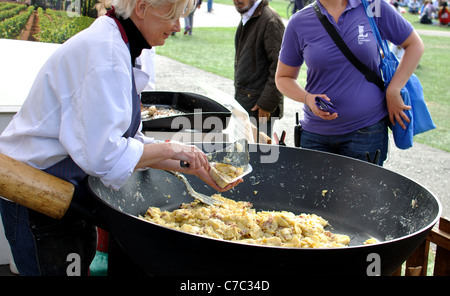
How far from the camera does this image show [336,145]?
2.73 meters

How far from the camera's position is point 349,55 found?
2600mm

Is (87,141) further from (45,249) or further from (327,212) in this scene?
(327,212)

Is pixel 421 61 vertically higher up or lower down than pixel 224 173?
lower down

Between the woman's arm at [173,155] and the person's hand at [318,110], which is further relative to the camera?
the person's hand at [318,110]

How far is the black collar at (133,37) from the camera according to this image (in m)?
1.64

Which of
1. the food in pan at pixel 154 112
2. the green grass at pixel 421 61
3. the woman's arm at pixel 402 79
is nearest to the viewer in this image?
the woman's arm at pixel 402 79

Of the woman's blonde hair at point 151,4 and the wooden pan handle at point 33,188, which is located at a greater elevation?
the woman's blonde hair at point 151,4

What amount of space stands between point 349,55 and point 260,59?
1563 mm

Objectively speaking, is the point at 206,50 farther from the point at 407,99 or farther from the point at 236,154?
the point at 236,154

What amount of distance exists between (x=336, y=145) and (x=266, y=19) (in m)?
1.67

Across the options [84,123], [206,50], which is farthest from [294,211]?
[206,50]

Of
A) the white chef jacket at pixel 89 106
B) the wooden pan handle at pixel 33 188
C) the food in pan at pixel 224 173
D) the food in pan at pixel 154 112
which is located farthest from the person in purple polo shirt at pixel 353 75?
the wooden pan handle at pixel 33 188

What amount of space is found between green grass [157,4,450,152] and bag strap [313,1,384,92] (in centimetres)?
454

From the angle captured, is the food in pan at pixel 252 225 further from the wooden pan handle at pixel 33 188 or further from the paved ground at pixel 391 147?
the paved ground at pixel 391 147
